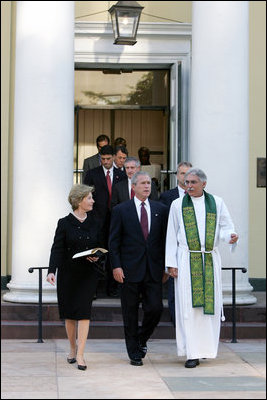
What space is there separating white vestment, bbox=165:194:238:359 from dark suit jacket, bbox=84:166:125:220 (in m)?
2.31

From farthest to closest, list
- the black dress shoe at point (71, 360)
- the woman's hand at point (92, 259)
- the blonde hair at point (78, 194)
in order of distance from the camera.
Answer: the black dress shoe at point (71, 360)
the blonde hair at point (78, 194)
the woman's hand at point (92, 259)

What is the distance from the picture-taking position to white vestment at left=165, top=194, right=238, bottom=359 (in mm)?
8234

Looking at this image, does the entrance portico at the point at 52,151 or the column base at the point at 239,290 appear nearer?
the entrance portico at the point at 52,151

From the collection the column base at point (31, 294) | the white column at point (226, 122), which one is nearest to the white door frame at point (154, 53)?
the white column at point (226, 122)

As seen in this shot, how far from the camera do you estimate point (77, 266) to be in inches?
313

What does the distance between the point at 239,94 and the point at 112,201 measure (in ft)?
6.97

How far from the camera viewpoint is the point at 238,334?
1016 cm

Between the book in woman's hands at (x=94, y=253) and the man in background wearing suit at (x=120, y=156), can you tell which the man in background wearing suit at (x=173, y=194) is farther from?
the book in woman's hands at (x=94, y=253)

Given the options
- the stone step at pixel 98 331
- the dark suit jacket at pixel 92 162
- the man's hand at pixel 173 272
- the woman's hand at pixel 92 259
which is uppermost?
the dark suit jacket at pixel 92 162

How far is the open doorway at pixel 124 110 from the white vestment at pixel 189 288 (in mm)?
4981

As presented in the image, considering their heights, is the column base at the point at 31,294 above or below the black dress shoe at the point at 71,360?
above

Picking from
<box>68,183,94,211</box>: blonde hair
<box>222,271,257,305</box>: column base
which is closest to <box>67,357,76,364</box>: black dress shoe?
<box>68,183,94,211</box>: blonde hair

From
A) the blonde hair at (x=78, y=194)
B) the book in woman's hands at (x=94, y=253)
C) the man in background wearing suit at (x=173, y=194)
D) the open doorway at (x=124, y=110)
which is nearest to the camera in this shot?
the book in woman's hands at (x=94, y=253)

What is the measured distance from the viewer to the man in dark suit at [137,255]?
825 cm
